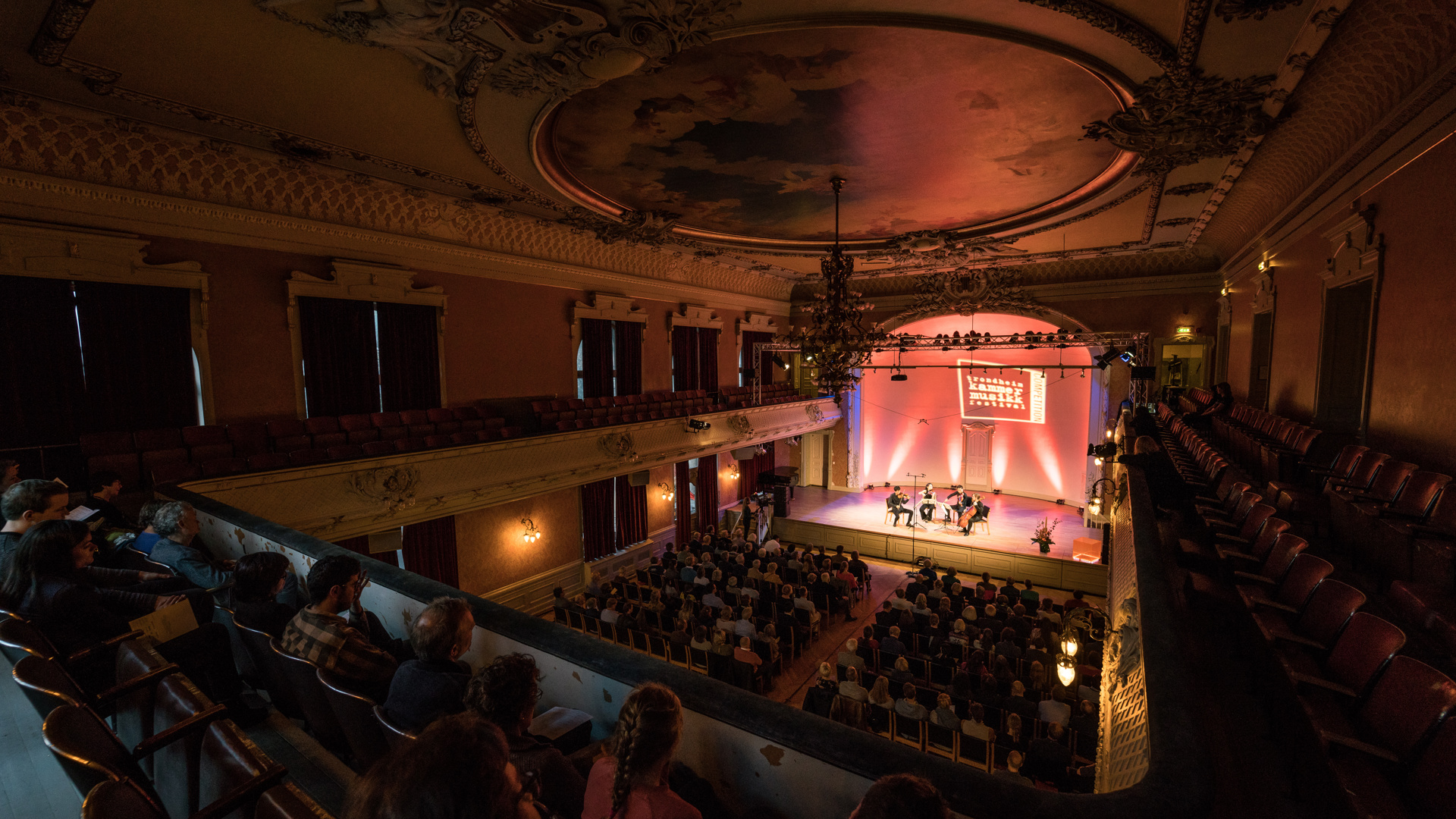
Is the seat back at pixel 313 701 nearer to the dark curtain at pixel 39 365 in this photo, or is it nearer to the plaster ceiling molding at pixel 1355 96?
the dark curtain at pixel 39 365

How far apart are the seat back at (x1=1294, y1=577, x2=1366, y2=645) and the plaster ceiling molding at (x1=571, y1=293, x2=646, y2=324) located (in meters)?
11.1

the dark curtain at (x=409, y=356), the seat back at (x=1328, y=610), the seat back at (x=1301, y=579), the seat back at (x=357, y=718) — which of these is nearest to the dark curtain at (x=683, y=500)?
the dark curtain at (x=409, y=356)

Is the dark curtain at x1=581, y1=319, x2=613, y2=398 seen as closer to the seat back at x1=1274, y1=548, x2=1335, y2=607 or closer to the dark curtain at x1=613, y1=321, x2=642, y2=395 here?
the dark curtain at x1=613, y1=321, x2=642, y2=395

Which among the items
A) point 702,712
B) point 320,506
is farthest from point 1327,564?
point 320,506

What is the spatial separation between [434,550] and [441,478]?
2.15 meters

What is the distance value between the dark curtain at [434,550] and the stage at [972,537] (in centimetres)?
910

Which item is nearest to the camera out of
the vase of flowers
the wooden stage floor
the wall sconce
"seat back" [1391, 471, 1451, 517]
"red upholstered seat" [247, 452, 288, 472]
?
"seat back" [1391, 471, 1451, 517]

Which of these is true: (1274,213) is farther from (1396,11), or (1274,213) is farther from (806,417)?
(806,417)

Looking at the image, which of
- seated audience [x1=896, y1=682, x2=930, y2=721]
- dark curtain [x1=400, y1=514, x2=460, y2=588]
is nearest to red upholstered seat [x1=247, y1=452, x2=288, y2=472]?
dark curtain [x1=400, y1=514, x2=460, y2=588]

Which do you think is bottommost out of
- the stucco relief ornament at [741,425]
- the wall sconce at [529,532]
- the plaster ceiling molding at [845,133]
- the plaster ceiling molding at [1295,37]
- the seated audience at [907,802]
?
the wall sconce at [529,532]

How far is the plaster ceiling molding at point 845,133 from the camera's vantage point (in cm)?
461

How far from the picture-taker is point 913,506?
17.5 meters

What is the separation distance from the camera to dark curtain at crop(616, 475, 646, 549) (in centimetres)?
1310

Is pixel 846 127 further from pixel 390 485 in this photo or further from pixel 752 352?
pixel 752 352
